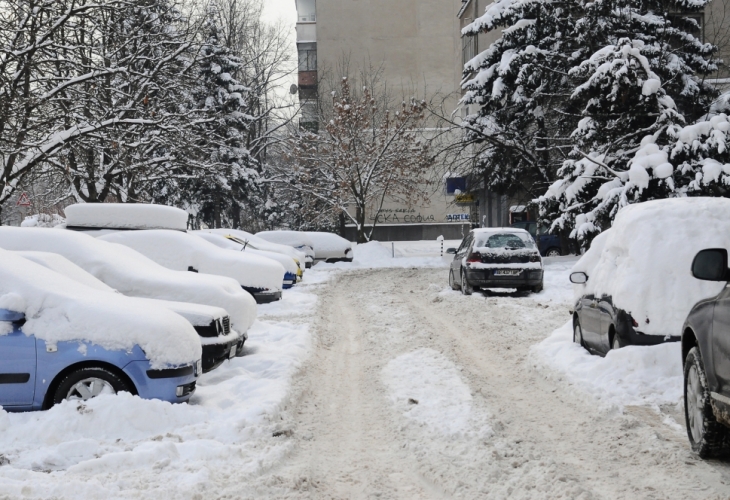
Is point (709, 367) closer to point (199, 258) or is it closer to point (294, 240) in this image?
point (199, 258)

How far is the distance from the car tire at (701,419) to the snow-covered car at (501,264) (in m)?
12.5

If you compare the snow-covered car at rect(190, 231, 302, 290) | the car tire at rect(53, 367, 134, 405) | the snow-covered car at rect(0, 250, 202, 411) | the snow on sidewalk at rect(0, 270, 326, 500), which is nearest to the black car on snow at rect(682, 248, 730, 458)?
the snow on sidewalk at rect(0, 270, 326, 500)

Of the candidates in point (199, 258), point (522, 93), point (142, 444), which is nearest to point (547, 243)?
point (522, 93)

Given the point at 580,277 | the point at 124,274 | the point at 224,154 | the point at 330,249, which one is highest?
the point at 224,154

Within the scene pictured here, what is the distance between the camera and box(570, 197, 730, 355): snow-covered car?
27.3ft

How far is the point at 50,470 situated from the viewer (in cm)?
568

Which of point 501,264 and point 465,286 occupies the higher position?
point 501,264

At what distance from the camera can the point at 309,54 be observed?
6462cm

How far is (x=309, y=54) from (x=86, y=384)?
196 feet

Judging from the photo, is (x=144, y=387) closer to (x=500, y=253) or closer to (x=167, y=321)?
(x=167, y=321)

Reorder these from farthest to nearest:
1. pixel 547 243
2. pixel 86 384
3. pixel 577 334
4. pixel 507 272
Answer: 1. pixel 547 243
2. pixel 507 272
3. pixel 577 334
4. pixel 86 384

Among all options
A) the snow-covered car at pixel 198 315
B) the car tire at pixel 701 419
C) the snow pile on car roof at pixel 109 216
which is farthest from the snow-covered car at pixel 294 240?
the car tire at pixel 701 419

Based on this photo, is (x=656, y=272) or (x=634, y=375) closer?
(x=634, y=375)

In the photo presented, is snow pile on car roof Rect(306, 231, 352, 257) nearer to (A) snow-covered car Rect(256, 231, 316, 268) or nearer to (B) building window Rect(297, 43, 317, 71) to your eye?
(A) snow-covered car Rect(256, 231, 316, 268)
